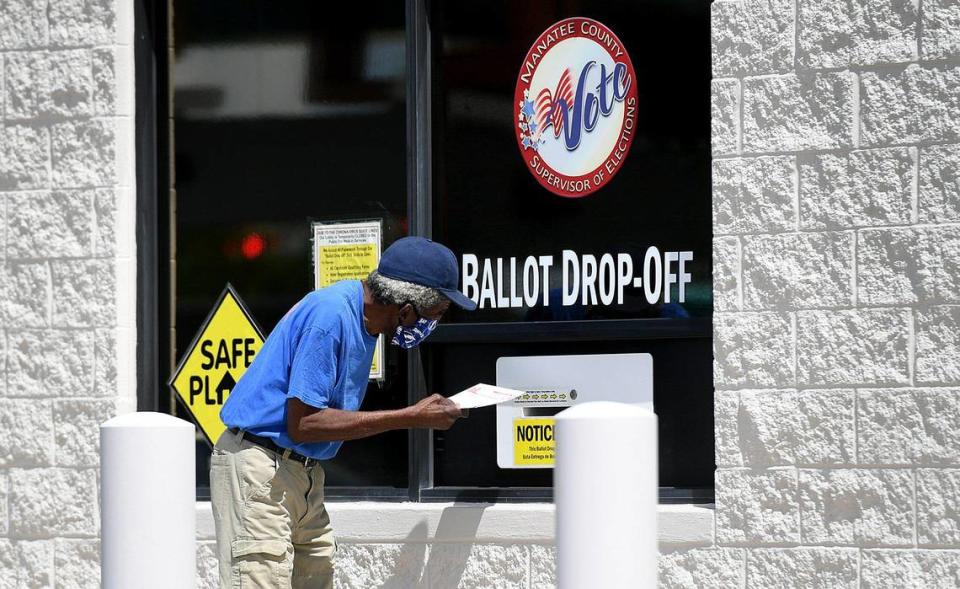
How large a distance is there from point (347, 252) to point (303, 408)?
6.17 ft

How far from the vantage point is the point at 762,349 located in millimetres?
5727

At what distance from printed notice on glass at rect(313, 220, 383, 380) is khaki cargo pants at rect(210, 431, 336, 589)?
1524 millimetres

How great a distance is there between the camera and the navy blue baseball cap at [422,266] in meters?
4.94

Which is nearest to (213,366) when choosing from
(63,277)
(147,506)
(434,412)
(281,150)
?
(63,277)

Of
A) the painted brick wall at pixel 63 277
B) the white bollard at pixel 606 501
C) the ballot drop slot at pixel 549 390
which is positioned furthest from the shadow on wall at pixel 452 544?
the white bollard at pixel 606 501

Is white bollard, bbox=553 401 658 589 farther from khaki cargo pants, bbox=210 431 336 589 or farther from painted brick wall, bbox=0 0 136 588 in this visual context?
painted brick wall, bbox=0 0 136 588

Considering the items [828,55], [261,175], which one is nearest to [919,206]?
[828,55]

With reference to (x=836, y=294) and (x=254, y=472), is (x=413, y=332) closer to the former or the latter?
(x=254, y=472)

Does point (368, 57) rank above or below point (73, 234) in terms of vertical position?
above

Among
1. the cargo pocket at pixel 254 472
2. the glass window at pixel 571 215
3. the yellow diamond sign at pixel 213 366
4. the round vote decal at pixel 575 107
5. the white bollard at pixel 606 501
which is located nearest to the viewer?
the white bollard at pixel 606 501

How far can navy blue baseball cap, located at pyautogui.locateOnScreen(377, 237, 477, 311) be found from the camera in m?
4.94

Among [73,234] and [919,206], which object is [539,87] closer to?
[919,206]

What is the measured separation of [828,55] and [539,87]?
49.3 inches

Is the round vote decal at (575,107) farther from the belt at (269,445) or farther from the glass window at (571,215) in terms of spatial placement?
the belt at (269,445)
